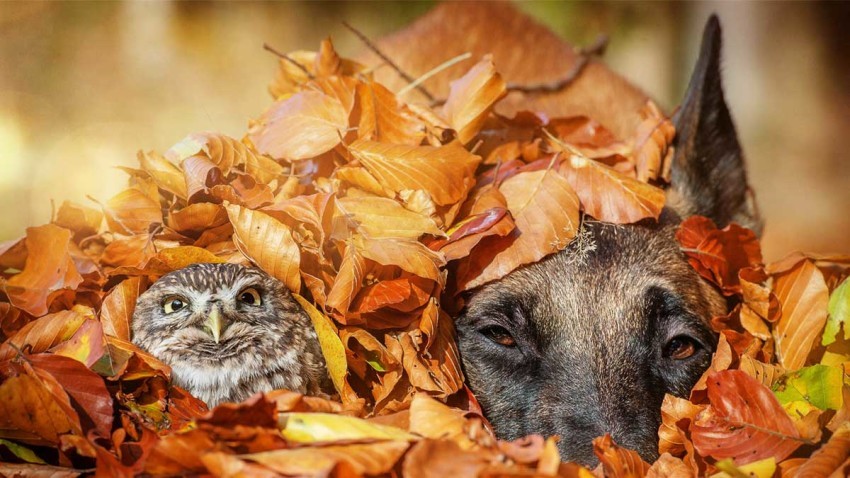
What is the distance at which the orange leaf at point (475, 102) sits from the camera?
2316 mm

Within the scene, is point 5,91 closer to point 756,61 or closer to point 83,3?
point 83,3

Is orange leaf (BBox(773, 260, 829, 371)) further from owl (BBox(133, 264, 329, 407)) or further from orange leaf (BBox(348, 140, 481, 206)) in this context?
owl (BBox(133, 264, 329, 407))

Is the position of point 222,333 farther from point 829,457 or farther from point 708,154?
point 708,154

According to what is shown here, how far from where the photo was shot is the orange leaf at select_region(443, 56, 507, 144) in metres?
2.32

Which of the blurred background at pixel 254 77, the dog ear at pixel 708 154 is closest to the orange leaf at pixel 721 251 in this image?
the dog ear at pixel 708 154

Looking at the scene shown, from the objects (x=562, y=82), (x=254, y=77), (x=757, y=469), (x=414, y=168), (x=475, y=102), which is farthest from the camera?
(x=254, y=77)

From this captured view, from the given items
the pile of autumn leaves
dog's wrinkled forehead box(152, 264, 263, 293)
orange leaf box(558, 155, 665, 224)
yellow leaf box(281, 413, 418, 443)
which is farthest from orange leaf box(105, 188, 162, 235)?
orange leaf box(558, 155, 665, 224)

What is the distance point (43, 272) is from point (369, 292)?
0.84 m

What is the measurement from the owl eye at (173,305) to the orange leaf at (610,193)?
1.10m

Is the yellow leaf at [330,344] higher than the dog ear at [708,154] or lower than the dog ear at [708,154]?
lower

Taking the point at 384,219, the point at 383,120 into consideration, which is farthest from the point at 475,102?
the point at 384,219

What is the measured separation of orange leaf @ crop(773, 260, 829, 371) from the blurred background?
6.41 ft

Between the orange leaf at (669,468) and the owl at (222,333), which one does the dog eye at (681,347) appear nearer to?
the orange leaf at (669,468)

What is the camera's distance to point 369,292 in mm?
1940
